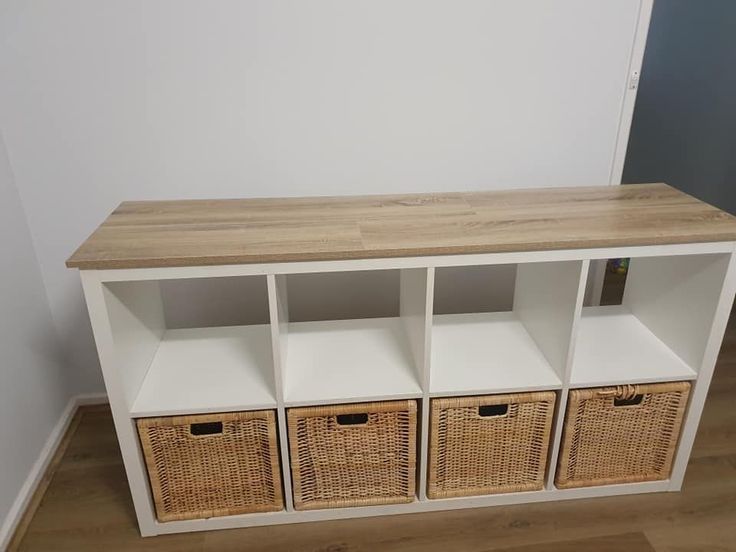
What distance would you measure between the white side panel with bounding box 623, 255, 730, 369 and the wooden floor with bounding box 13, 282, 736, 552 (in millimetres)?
444

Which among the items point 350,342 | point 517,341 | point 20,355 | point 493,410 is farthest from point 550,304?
point 20,355

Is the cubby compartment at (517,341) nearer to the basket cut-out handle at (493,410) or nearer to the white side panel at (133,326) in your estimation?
the basket cut-out handle at (493,410)

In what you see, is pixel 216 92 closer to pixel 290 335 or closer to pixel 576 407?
pixel 290 335

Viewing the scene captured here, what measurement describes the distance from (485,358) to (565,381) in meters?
0.21

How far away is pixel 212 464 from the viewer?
56.1 inches

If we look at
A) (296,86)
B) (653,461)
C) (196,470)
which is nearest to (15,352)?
(196,470)

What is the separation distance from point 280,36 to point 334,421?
1056mm

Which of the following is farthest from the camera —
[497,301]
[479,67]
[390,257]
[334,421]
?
[497,301]

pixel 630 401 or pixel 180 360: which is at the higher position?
pixel 180 360

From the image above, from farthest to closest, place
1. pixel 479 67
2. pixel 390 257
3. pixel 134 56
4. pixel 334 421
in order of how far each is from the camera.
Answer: pixel 479 67, pixel 134 56, pixel 334 421, pixel 390 257

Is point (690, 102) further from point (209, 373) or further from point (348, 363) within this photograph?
point (209, 373)

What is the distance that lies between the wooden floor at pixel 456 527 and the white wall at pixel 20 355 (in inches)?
5.6

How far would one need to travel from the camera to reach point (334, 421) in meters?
1.40

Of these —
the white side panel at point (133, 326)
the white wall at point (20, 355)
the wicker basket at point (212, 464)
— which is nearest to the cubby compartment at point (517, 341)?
the wicker basket at point (212, 464)
